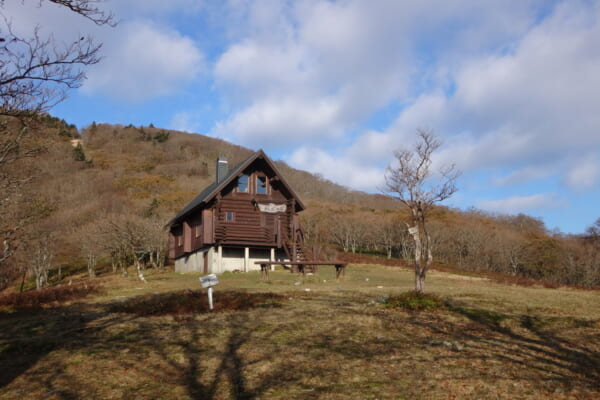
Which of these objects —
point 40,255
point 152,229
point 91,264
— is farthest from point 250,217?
point 91,264

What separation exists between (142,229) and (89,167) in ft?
289

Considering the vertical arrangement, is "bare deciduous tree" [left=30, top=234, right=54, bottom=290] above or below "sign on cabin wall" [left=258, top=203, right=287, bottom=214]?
below

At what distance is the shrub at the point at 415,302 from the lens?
14.0 metres

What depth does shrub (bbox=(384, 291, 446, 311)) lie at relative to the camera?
46.0 ft

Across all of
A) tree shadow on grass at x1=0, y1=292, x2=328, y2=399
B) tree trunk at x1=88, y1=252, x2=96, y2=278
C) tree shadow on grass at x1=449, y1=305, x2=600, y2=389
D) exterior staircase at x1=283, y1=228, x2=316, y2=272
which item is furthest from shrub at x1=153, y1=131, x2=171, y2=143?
tree shadow on grass at x1=449, y1=305, x2=600, y2=389

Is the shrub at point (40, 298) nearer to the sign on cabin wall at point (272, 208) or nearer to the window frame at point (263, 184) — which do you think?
the sign on cabin wall at point (272, 208)

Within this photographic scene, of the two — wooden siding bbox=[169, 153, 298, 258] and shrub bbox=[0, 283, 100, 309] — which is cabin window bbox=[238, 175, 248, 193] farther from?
shrub bbox=[0, 283, 100, 309]

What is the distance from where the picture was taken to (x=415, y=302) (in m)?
14.2

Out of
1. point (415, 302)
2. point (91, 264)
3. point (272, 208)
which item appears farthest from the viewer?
point (91, 264)

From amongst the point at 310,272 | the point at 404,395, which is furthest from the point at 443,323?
the point at 310,272

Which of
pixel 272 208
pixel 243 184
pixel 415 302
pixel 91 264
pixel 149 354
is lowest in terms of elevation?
pixel 149 354

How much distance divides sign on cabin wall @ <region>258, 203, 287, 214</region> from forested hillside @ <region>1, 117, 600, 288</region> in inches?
149

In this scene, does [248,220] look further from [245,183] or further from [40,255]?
[40,255]

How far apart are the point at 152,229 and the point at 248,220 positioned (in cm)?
1651
